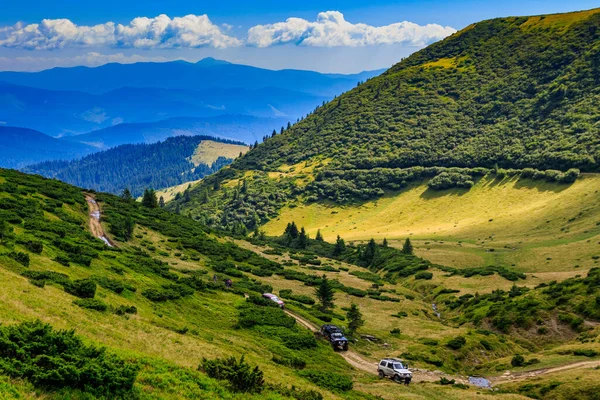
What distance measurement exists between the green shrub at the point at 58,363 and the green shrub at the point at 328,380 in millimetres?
16490

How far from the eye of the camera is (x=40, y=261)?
3797cm

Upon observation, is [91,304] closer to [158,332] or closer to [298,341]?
[158,332]

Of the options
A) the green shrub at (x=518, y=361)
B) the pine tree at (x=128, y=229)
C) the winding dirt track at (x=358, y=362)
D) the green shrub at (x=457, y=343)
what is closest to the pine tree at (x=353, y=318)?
the winding dirt track at (x=358, y=362)

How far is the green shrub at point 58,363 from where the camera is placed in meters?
15.2

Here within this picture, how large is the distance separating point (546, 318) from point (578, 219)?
8665 cm

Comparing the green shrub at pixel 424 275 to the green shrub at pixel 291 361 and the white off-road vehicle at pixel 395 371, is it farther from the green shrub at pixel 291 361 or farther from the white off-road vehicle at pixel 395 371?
the green shrub at pixel 291 361

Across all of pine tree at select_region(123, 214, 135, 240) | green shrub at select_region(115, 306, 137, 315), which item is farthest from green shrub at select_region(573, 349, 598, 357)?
pine tree at select_region(123, 214, 135, 240)

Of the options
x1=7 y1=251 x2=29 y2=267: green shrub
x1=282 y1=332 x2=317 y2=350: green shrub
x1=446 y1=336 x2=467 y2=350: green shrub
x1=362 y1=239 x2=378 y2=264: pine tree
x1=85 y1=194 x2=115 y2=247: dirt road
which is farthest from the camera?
x1=362 y1=239 x2=378 y2=264: pine tree

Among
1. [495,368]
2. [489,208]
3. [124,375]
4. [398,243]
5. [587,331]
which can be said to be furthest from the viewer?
[489,208]

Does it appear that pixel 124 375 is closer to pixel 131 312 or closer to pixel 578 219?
pixel 131 312

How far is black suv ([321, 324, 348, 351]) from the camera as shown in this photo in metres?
45.2

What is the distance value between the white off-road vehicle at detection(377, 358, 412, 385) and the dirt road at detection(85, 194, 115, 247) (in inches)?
1639

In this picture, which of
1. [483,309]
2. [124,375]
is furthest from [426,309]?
[124,375]

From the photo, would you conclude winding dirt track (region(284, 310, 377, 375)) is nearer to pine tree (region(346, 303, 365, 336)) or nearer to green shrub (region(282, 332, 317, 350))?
green shrub (region(282, 332, 317, 350))
